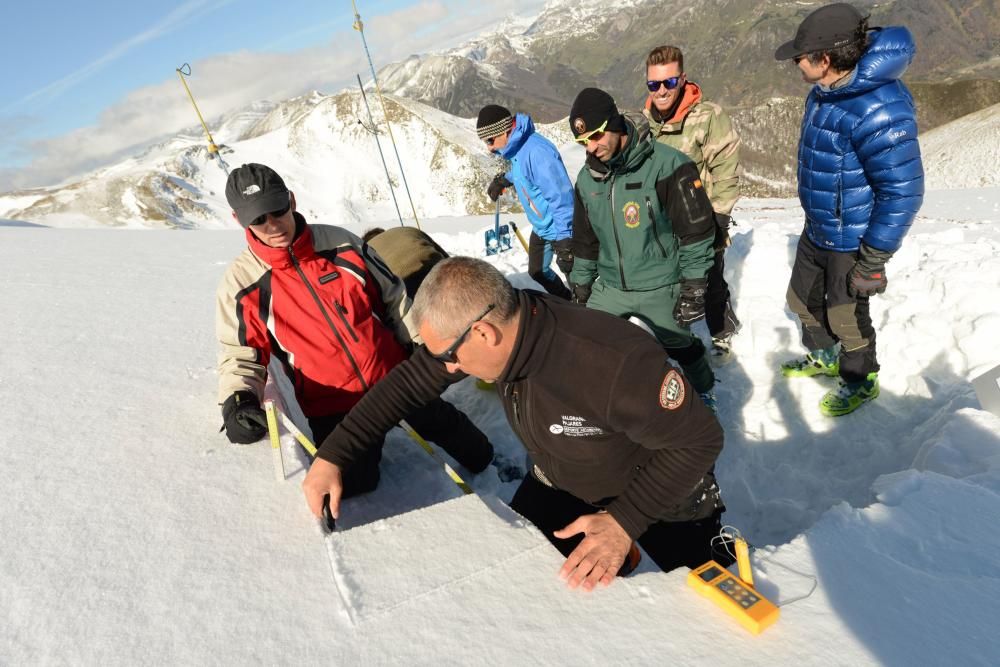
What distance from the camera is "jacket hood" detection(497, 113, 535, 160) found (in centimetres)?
511

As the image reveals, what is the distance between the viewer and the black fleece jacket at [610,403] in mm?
1981

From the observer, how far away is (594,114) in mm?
3391

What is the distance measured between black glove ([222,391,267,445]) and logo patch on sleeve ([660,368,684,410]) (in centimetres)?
216

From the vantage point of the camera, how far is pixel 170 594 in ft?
6.32

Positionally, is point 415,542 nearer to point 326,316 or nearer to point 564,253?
point 326,316

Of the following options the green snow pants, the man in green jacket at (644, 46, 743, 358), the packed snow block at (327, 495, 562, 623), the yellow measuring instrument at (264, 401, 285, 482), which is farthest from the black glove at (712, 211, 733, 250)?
the yellow measuring instrument at (264, 401, 285, 482)

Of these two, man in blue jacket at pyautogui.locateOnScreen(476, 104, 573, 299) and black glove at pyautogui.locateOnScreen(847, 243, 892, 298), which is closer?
black glove at pyautogui.locateOnScreen(847, 243, 892, 298)

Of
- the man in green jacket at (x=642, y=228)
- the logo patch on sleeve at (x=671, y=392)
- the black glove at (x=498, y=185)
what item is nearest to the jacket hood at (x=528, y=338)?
the logo patch on sleeve at (x=671, y=392)

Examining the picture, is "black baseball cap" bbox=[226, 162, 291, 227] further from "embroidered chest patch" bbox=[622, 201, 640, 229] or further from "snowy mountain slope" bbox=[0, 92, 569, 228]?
"snowy mountain slope" bbox=[0, 92, 569, 228]

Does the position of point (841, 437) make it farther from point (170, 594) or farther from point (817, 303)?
point (170, 594)

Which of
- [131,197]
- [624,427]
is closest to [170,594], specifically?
[624,427]

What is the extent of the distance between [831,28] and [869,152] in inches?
29.9

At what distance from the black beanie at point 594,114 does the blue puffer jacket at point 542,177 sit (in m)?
1.52

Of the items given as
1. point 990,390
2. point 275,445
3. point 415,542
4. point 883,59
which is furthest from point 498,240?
point 415,542
